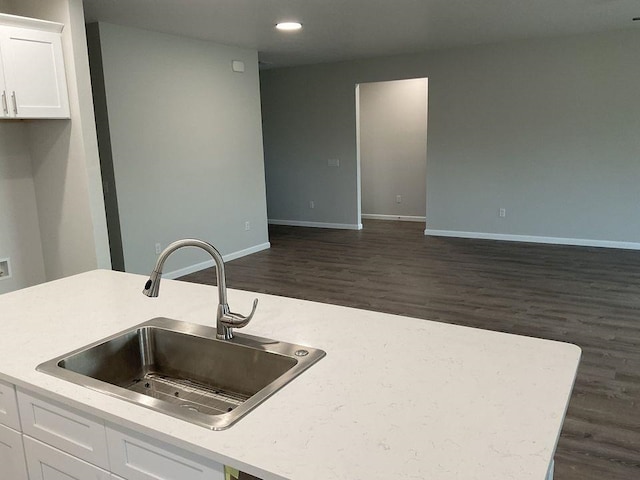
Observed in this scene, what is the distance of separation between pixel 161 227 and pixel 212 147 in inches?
45.9

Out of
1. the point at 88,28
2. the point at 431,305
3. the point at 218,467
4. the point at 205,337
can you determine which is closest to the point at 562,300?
the point at 431,305

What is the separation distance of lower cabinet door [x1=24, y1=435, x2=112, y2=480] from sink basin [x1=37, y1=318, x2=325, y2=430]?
0.22 metres

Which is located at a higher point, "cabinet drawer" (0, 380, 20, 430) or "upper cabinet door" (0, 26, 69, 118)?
"upper cabinet door" (0, 26, 69, 118)

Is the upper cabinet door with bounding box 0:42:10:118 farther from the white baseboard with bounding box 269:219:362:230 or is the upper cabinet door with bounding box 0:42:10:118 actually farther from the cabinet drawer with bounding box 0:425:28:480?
the white baseboard with bounding box 269:219:362:230

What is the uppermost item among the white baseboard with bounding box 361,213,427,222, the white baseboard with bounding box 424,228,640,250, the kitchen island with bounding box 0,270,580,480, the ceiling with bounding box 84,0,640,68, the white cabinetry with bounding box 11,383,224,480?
the ceiling with bounding box 84,0,640,68

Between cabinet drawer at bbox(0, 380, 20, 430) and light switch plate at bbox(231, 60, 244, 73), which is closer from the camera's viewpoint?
cabinet drawer at bbox(0, 380, 20, 430)

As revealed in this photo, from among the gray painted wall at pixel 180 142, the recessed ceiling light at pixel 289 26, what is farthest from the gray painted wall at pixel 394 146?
the recessed ceiling light at pixel 289 26

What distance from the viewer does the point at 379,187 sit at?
926 cm

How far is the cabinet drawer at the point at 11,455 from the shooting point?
5.14 feet

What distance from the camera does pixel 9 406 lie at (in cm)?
153

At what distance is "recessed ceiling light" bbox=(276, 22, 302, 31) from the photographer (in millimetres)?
4911

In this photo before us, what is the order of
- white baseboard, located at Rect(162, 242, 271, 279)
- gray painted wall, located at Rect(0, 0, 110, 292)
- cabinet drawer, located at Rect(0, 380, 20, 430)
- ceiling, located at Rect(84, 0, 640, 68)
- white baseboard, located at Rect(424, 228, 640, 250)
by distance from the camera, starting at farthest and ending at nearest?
white baseboard, located at Rect(424, 228, 640, 250), white baseboard, located at Rect(162, 242, 271, 279), ceiling, located at Rect(84, 0, 640, 68), gray painted wall, located at Rect(0, 0, 110, 292), cabinet drawer, located at Rect(0, 380, 20, 430)

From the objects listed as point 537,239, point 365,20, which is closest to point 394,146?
point 537,239

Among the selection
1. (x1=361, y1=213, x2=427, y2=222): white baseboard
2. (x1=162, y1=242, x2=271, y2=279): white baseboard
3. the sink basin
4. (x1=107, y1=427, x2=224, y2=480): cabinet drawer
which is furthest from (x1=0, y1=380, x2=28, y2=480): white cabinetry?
(x1=361, y1=213, x2=427, y2=222): white baseboard
